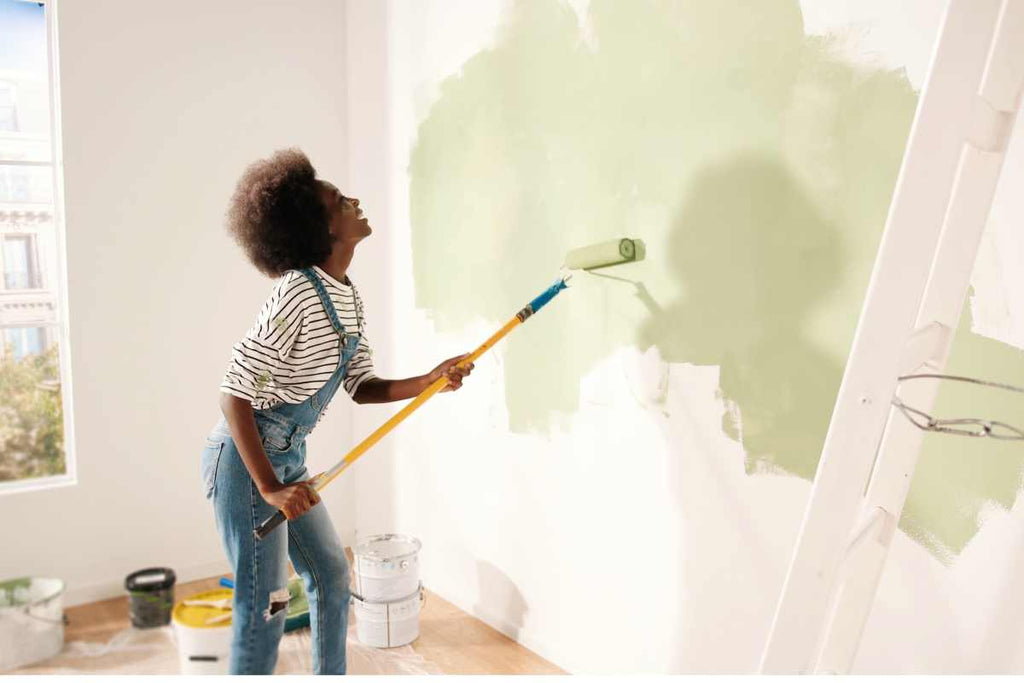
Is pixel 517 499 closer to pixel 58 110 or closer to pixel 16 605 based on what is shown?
pixel 16 605

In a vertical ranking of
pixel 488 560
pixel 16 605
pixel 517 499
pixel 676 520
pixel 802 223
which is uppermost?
pixel 802 223

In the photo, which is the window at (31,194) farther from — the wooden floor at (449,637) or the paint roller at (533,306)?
the paint roller at (533,306)

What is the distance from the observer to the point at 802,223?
1.57 meters

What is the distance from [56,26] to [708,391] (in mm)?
2244

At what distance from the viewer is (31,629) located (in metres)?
2.28

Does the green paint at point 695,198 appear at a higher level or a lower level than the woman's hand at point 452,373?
higher

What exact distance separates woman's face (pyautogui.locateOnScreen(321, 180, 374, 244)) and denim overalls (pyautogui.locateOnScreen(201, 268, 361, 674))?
14cm

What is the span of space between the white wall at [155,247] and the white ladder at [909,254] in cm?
236

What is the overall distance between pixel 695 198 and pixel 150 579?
2.03 meters

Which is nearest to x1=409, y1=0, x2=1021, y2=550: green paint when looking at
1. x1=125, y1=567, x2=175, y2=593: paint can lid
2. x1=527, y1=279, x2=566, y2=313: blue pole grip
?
x1=527, y1=279, x2=566, y2=313: blue pole grip

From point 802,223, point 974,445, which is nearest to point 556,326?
point 802,223

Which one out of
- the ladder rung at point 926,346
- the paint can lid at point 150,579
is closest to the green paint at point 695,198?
the ladder rung at point 926,346

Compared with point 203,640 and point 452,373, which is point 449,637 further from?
point 452,373

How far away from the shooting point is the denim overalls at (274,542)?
5.37ft
